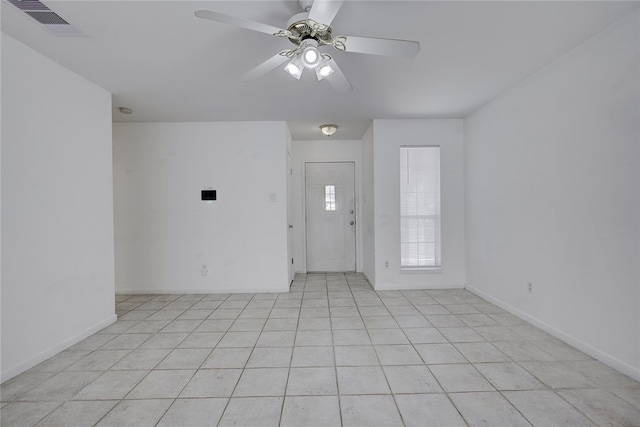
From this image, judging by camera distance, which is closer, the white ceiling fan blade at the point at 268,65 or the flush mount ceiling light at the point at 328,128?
the white ceiling fan blade at the point at 268,65

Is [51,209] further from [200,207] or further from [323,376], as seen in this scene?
[323,376]

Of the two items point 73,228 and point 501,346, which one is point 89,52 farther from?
point 501,346

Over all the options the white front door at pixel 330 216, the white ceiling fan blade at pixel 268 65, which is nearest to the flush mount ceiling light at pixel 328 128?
the white front door at pixel 330 216

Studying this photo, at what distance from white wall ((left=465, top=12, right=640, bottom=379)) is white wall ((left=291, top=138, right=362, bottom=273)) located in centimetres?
230

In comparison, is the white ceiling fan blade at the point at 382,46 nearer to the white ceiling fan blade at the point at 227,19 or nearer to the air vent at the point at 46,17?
the white ceiling fan blade at the point at 227,19

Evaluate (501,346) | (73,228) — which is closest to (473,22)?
(501,346)

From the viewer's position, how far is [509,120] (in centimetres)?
306

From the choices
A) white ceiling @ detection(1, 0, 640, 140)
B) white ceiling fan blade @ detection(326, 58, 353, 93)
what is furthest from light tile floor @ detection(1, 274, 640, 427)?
white ceiling @ detection(1, 0, 640, 140)

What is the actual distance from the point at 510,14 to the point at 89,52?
120 inches

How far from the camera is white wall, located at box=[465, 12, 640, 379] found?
6.29ft

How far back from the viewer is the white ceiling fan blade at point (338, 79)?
1.95 m

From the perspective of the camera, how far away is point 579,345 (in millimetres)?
2268

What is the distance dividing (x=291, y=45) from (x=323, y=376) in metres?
2.40

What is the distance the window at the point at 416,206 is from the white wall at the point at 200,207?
1697 millimetres
